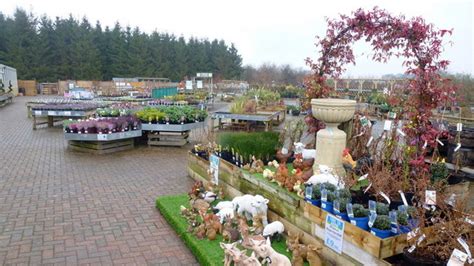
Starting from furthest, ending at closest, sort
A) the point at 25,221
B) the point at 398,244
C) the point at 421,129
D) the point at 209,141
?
the point at 209,141
the point at 421,129
the point at 25,221
the point at 398,244

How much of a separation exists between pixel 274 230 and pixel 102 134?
19.3 ft

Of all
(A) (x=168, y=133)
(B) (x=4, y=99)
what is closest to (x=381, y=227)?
(A) (x=168, y=133)

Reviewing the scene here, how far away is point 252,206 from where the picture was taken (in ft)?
12.0

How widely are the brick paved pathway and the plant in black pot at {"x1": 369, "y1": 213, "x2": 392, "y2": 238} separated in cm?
178

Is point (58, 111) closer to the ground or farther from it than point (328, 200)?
farther from it

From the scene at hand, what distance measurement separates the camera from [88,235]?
12.8 feet

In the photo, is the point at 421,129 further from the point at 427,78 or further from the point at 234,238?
the point at 234,238

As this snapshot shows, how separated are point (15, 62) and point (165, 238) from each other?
4008 centimetres

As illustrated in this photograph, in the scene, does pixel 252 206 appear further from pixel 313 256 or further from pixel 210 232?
pixel 313 256

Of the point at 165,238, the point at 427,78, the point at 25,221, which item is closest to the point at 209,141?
the point at 165,238

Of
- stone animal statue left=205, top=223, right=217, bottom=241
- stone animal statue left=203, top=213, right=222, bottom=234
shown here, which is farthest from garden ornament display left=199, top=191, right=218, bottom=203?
stone animal statue left=205, top=223, right=217, bottom=241

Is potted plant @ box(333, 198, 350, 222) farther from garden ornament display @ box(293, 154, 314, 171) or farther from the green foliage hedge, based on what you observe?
the green foliage hedge

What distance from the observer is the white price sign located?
279cm

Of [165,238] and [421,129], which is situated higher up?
[421,129]
